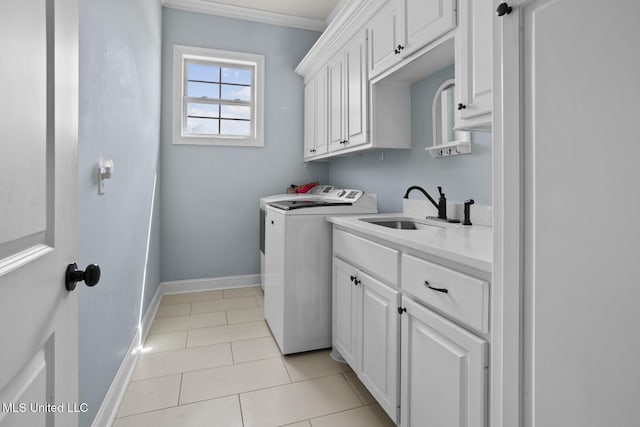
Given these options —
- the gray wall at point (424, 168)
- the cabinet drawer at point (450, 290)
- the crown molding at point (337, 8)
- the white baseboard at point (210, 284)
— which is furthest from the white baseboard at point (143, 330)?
the crown molding at point (337, 8)

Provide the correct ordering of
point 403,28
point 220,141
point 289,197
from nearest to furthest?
point 403,28, point 289,197, point 220,141

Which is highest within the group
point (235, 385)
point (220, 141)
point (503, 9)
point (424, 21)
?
point (424, 21)

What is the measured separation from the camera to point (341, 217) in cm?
215

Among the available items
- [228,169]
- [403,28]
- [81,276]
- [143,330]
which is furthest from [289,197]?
[81,276]

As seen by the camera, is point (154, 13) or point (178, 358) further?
point (154, 13)

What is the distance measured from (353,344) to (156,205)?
225cm

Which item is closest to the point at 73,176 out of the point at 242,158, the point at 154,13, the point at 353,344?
the point at 353,344

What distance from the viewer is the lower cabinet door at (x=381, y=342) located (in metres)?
1.38

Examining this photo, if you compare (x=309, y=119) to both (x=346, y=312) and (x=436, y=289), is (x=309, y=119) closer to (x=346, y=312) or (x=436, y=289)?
(x=346, y=312)

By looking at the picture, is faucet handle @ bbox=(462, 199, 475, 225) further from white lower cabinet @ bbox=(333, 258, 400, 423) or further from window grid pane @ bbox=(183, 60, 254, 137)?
window grid pane @ bbox=(183, 60, 254, 137)

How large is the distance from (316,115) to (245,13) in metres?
1.39
